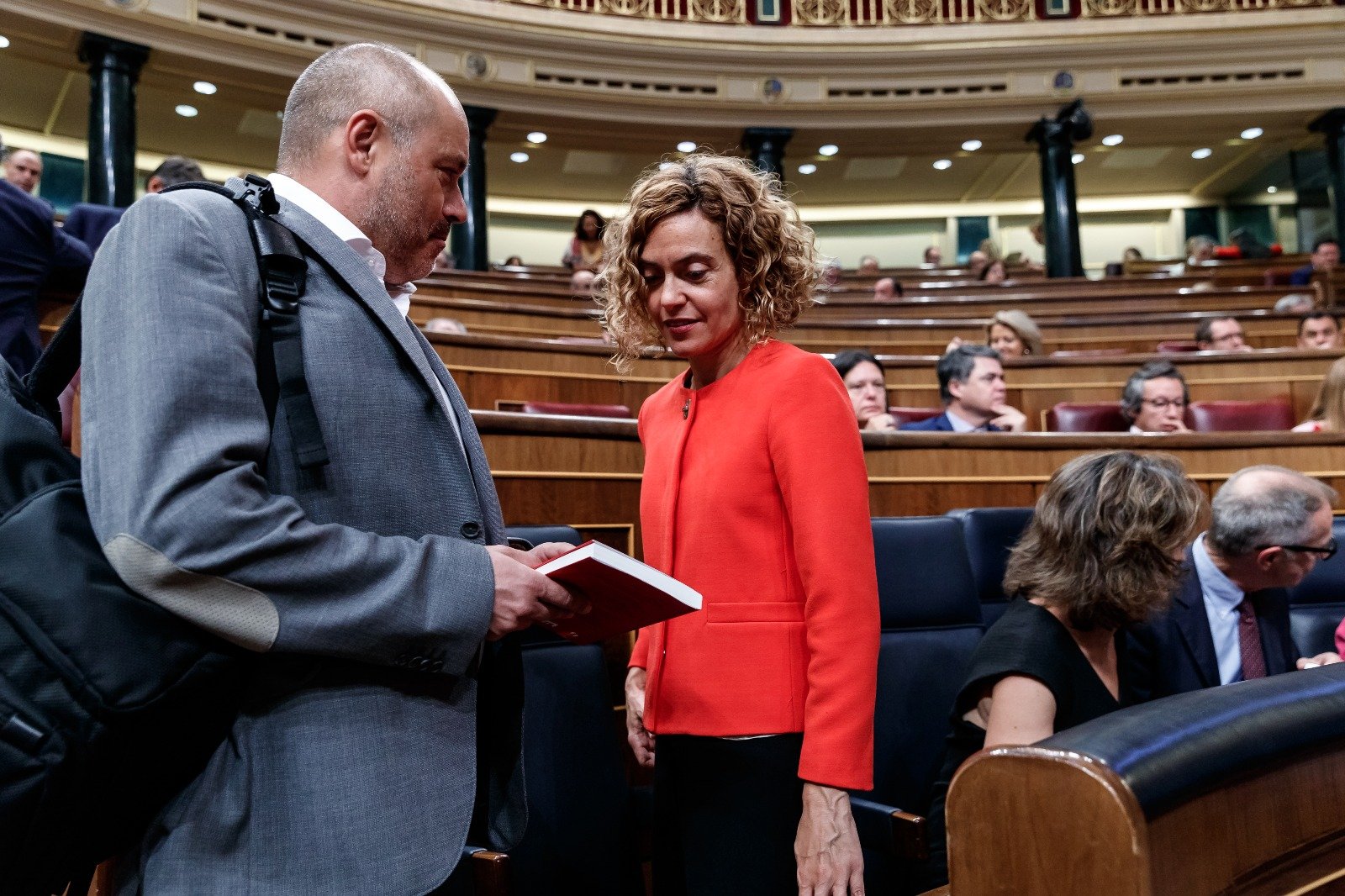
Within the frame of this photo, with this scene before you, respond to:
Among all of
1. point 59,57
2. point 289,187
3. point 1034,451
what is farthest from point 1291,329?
point 59,57

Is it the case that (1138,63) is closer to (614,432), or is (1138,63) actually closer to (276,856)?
(614,432)

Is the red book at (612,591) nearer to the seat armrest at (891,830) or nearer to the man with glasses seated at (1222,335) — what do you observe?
the seat armrest at (891,830)

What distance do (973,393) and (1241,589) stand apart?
1.21 metres

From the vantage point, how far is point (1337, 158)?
690 cm

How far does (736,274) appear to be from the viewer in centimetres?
91

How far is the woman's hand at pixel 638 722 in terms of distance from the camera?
95 centimetres

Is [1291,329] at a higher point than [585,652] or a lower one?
higher

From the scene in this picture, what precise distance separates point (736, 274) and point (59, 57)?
6.08 m

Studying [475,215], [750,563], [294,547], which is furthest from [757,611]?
[475,215]

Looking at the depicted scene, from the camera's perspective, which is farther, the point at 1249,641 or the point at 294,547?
the point at 1249,641

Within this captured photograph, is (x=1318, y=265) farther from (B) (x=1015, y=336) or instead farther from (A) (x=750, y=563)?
(A) (x=750, y=563)

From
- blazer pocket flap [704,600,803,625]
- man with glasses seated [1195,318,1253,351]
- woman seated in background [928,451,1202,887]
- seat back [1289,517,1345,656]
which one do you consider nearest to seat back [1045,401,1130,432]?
man with glasses seated [1195,318,1253,351]

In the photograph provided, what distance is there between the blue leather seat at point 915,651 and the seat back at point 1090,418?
5.23 feet

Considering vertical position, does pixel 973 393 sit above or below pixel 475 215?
below
